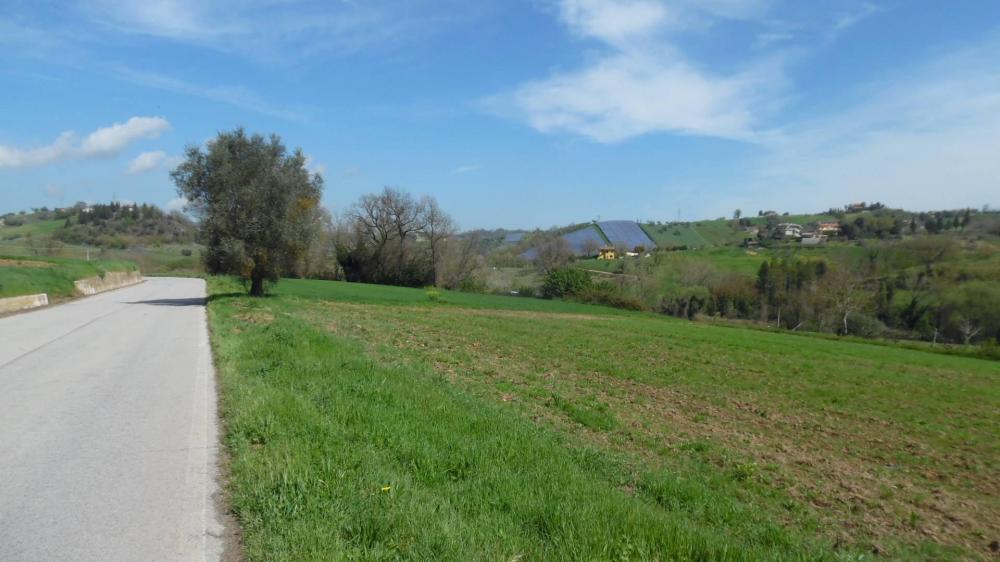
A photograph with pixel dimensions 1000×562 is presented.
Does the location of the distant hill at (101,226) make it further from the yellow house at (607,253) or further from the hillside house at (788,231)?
the hillside house at (788,231)

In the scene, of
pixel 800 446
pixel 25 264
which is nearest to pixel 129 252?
pixel 25 264

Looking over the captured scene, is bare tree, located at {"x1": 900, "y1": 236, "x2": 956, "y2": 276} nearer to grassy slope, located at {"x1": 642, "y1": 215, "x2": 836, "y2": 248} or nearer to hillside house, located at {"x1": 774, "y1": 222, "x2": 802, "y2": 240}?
hillside house, located at {"x1": 774, "y1": 222, "x2": 802, "y2": 240}

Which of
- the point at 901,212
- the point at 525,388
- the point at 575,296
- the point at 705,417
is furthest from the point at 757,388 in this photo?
the point at 901,212

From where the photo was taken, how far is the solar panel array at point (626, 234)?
474 ft

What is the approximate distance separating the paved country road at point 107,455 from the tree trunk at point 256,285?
20929 millimetres

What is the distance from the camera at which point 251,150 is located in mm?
34094

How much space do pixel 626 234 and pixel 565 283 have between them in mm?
80334

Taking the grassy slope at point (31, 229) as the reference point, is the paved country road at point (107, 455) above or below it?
below

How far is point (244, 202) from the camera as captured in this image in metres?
33.1

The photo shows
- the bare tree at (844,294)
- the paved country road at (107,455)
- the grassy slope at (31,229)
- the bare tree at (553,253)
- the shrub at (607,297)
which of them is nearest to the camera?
the paved country road at (107,455)

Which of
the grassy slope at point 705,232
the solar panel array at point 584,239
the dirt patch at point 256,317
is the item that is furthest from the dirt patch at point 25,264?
the grassy slope at point 705,232

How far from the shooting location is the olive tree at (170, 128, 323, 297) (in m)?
33.0

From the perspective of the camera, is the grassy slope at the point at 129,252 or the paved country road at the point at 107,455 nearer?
the paved country road at the point at 107,455

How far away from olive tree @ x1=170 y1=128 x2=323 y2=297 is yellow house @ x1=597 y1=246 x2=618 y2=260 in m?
85.5
